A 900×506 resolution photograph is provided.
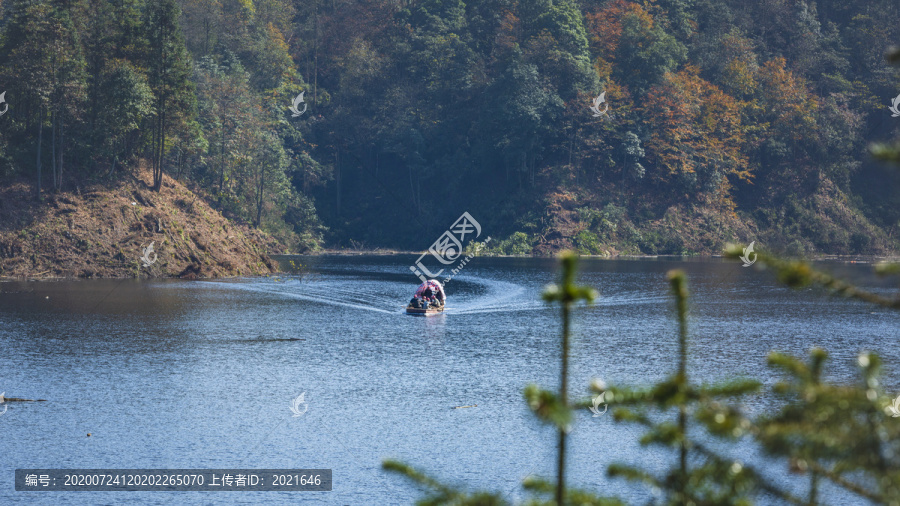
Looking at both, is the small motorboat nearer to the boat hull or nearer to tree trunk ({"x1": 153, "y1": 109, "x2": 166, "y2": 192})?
the boat hull

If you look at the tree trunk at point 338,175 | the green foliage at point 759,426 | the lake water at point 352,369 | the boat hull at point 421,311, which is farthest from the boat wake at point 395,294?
the green foliage at point 759,426

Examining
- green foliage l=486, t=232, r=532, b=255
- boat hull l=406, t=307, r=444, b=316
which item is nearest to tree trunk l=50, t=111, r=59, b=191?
boat hull l=406, t=307, r=444, b=316

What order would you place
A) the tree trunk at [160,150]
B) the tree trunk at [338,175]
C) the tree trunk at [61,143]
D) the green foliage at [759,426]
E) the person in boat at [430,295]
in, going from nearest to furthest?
the green foliage at [759,426] < the person in boat at [430,295] < the tree trunk at [61,143] < the tree trunk at [160,150] < the tree trunk at [338,175]

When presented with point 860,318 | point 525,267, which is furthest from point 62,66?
point 860,318

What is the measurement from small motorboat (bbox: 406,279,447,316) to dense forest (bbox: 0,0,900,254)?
158 ft

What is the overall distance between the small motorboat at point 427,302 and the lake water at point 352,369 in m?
1.31

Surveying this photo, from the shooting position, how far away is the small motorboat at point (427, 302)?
6331cm

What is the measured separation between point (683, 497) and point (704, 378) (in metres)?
Answer: 35.7

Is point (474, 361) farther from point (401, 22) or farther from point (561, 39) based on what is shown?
point (401, 22)

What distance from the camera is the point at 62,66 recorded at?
257 feet

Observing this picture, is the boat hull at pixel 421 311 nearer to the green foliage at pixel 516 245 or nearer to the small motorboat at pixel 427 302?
the small motorboat at pixel 427 302

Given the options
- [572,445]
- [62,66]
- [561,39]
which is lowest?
[572,445]

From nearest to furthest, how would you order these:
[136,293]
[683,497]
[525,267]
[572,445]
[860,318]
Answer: [683,497]
[572,445]
[860,318]
[136,293]
[525,267]

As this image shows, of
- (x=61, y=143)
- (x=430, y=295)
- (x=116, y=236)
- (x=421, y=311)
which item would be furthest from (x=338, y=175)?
(x=421, y=311)
